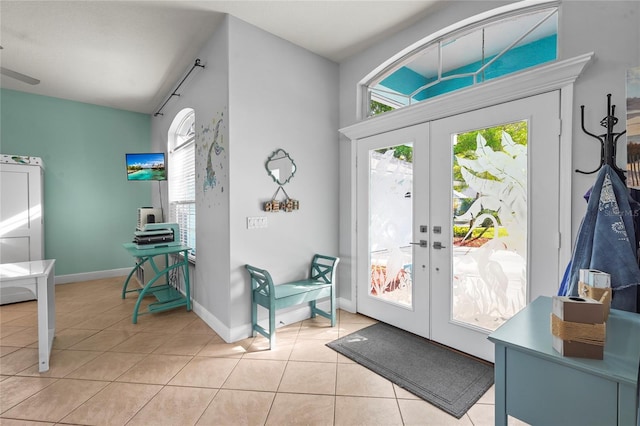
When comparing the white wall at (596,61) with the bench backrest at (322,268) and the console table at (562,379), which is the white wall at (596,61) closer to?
the console table at (562,379)

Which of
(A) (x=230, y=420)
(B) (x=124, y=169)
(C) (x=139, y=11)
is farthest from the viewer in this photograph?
(B) (x=124, y=169)

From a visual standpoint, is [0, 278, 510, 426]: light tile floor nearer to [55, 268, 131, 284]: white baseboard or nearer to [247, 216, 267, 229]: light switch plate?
[247, 216, 267, 229]: light switch plate

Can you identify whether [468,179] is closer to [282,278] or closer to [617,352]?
[617,352]

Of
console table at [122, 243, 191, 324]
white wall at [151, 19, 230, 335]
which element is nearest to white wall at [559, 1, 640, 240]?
white wall at [151, 19, 230, 335]

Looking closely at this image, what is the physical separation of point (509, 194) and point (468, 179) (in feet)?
1.03

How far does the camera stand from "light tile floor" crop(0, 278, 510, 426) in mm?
1719

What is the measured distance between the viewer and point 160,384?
2.03m

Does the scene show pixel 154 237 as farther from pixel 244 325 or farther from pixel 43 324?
pixel 244 325

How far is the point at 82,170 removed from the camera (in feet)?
15.5

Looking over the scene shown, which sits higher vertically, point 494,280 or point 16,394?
point 494,280

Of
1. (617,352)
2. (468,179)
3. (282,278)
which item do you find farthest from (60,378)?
(468,179)

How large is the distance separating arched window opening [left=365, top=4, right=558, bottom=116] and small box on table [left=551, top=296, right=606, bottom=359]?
5.85ft

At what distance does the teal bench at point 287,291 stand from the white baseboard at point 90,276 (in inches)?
147

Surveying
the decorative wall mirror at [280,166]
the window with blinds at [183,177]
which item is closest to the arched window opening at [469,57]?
the decorative wall mirror at [280,166]
